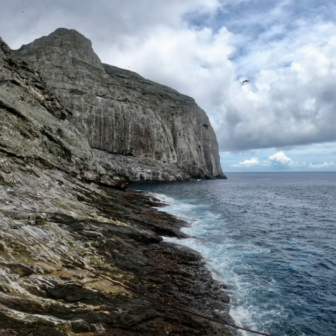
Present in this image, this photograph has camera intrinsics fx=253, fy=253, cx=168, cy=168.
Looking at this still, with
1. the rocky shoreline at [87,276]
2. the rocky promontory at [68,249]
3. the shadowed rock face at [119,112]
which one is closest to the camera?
the rocky shoreline at [87,276]

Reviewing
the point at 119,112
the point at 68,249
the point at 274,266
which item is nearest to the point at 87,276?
the point at 68,249

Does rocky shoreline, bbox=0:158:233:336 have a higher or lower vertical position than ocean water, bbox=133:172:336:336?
higher

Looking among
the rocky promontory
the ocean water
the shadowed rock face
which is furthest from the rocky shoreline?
the shadowed rock face

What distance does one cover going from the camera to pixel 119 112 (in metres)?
76.3

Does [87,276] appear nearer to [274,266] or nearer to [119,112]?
[274,266]

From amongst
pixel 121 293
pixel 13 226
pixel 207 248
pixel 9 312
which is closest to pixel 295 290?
pixel 207 248

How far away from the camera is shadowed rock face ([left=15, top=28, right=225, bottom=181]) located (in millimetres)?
71375

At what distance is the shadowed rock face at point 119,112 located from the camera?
71.4 m

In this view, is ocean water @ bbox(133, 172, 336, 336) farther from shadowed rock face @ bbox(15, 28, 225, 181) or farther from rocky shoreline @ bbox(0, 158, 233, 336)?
shadowed rock face @ bbox(15, 28, 225, 181)

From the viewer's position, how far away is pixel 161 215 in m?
27.9

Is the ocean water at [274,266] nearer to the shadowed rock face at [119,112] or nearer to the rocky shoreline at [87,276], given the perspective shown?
the rocky shoreline at [87,276]

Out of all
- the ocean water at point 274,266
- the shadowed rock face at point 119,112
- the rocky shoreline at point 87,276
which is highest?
the shadowed rock face at point 119,112

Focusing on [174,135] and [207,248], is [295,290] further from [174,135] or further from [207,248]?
[174,135]

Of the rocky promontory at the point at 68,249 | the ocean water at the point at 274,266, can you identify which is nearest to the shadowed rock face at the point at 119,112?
the rocky promontory at the point at 68,249
